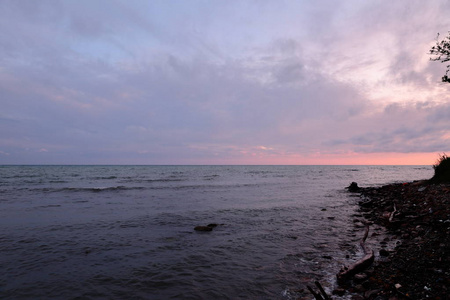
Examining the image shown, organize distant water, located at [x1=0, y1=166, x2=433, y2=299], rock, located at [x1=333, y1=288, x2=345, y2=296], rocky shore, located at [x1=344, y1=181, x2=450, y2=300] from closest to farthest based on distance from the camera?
rocky shore, located at [x1=344, y1=181, x2=450, y2=300], rock, located at [x1=333, y1=288, x2=345, y2=296], distant water, located at [x1=0, y1=166, x2=433, y2=299]

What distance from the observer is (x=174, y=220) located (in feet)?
53.6


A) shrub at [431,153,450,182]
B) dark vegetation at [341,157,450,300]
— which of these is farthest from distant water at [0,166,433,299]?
shrub at [431,153,450,182]

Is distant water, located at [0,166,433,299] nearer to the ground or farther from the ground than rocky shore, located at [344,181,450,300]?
nearer to the ground

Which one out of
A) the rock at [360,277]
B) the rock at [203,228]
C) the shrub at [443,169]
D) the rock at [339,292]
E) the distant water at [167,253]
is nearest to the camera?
the rock at [339,292]

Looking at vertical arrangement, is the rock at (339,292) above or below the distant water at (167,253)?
above

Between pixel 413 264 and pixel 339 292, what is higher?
pixel 413 264

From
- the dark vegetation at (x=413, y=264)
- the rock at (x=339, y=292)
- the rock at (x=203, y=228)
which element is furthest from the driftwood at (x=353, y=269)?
the rock at (x=203, y=228)

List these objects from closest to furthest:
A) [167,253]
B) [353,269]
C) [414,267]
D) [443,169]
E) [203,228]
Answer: [414,267] → [353,269] → [167,253] → [203,228] → [443,169]

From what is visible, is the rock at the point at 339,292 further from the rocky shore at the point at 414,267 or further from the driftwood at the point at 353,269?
the driftwood at the point at 353,269

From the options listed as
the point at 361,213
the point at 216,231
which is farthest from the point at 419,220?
the point at 216,231

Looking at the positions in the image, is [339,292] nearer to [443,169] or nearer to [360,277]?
[360,277]

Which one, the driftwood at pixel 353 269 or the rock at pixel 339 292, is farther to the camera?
the driftwood at pixel 353 269

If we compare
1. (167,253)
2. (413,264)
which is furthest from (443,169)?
(167,253)

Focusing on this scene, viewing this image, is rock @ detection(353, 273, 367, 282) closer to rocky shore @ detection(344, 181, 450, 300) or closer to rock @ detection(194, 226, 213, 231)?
rocky shore @ detection(344, 181, 450, 300)
